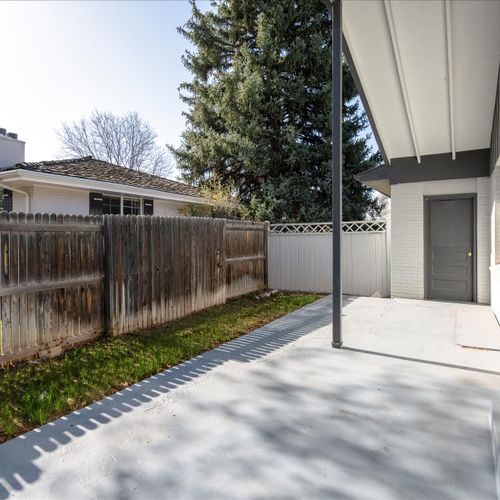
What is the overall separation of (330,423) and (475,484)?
0.95 m

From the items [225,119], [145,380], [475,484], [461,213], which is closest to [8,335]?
[145,380]

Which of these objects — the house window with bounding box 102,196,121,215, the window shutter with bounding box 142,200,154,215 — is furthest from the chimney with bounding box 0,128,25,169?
the window shutter with bounding box 142,200,154,215

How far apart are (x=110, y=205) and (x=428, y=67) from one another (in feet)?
29.5

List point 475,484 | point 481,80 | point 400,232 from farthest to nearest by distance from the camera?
point 400,232, point 481,80, point 475,484

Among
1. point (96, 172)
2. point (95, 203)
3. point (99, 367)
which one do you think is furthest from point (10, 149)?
point (99, 367)

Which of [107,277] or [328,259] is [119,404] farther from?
[328,259]

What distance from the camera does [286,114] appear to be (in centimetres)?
1438

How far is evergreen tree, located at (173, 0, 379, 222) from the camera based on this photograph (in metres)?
13.4

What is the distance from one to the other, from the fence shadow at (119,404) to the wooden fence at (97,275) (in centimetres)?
154

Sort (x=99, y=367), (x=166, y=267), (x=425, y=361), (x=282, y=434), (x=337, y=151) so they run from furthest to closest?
(x=166, y=267) < (x=337, y=151) < (x=425, y=361) < (x=99, y=367) < (x=282, y=434)

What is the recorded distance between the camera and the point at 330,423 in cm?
277

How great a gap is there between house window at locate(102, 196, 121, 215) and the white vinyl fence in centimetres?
489

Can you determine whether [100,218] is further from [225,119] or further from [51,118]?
[51,118]

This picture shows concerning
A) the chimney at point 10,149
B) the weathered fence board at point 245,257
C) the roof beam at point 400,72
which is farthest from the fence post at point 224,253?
the chimney at point 10,149
